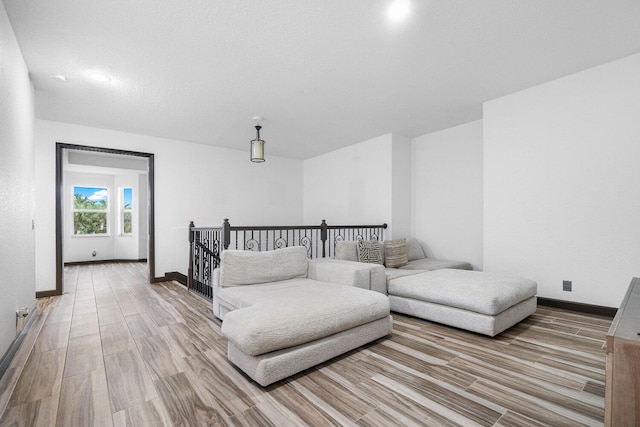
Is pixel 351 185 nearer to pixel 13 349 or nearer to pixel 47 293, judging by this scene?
pixel 13 349

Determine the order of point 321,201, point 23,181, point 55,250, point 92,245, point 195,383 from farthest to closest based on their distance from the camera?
point 92,245 → point 321,201 → point 55,250 → point 23,181 → point 195,383

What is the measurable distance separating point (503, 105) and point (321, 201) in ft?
13.1

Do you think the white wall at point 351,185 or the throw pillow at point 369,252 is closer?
the throw pillow at point 369,252

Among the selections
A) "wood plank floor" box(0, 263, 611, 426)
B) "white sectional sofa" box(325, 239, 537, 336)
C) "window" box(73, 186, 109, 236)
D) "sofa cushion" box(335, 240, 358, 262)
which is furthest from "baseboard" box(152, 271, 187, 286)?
"window" box(73, 186, 109, 236)

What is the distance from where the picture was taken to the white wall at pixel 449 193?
465cm

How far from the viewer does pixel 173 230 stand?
18.1 ft

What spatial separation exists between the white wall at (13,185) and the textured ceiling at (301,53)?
0.88ft

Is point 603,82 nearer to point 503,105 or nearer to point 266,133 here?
point 503,105

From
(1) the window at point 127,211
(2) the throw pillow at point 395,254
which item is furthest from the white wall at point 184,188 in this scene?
(1) the window at point 127,211

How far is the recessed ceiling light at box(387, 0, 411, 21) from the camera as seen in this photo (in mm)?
2145

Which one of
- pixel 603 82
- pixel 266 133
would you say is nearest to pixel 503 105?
pixel 603 82

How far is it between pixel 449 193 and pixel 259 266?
3552mm

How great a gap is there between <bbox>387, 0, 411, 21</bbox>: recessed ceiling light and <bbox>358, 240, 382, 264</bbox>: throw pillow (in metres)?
2.77

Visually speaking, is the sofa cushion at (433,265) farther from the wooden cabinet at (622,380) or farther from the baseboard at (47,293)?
the baseboard at (47,293)
